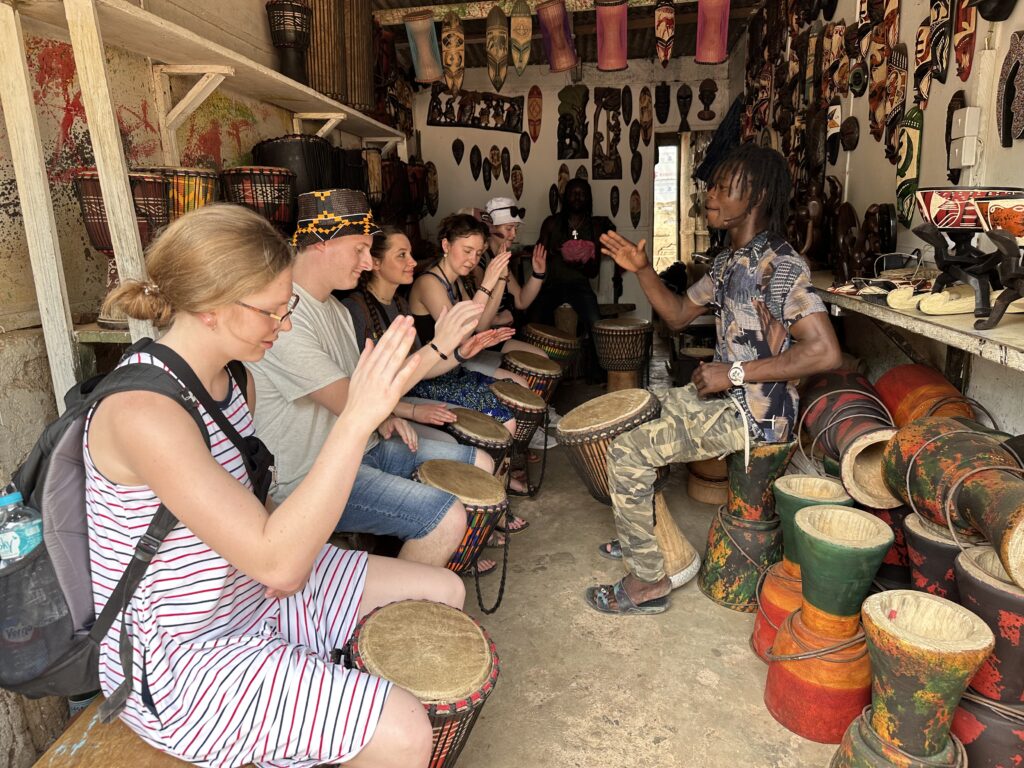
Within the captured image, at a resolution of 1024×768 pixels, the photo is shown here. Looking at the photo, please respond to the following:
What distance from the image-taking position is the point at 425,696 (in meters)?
1.40

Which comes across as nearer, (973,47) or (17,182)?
(17,182)

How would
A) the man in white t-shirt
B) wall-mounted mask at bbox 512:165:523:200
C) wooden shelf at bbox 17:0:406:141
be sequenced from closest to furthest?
wooden shelf at bbox 17:0:406:141 < the man in white t-shirt < wall-mounted mask at bbox 512:165:523:200

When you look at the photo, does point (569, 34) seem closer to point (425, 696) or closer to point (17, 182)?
point (17, 182)

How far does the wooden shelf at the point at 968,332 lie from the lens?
4.96 feet

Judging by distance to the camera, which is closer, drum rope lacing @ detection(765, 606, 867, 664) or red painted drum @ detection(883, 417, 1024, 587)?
red painted drum @ detection(883, 417, 1024, 587)

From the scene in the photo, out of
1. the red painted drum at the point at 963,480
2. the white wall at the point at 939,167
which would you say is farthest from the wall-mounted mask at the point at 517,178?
the red painted drum at the point at 963,480

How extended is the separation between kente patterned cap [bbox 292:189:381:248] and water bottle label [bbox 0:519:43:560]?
1.53 m

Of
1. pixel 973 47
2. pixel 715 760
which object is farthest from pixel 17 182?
pixel 973 47

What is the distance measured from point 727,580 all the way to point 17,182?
2.82 m

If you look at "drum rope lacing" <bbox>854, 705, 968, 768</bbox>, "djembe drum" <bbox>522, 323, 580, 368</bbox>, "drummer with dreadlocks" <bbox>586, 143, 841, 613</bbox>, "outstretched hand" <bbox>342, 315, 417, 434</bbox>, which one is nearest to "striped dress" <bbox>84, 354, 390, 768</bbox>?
"outstretched hand" <bbox>342, 315, 417, 434</bbox>

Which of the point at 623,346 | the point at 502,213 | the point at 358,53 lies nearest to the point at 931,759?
the point at 623,346

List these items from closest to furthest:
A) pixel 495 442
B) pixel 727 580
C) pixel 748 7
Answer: pixel 727 580, pixel 495 442, pixel 748 7

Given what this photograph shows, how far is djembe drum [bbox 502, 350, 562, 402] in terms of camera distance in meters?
3.93

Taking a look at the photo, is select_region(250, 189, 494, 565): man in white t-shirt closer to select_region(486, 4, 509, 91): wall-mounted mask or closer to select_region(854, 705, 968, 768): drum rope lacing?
select_region(854, 705, 968, 768): drum rope lacing
